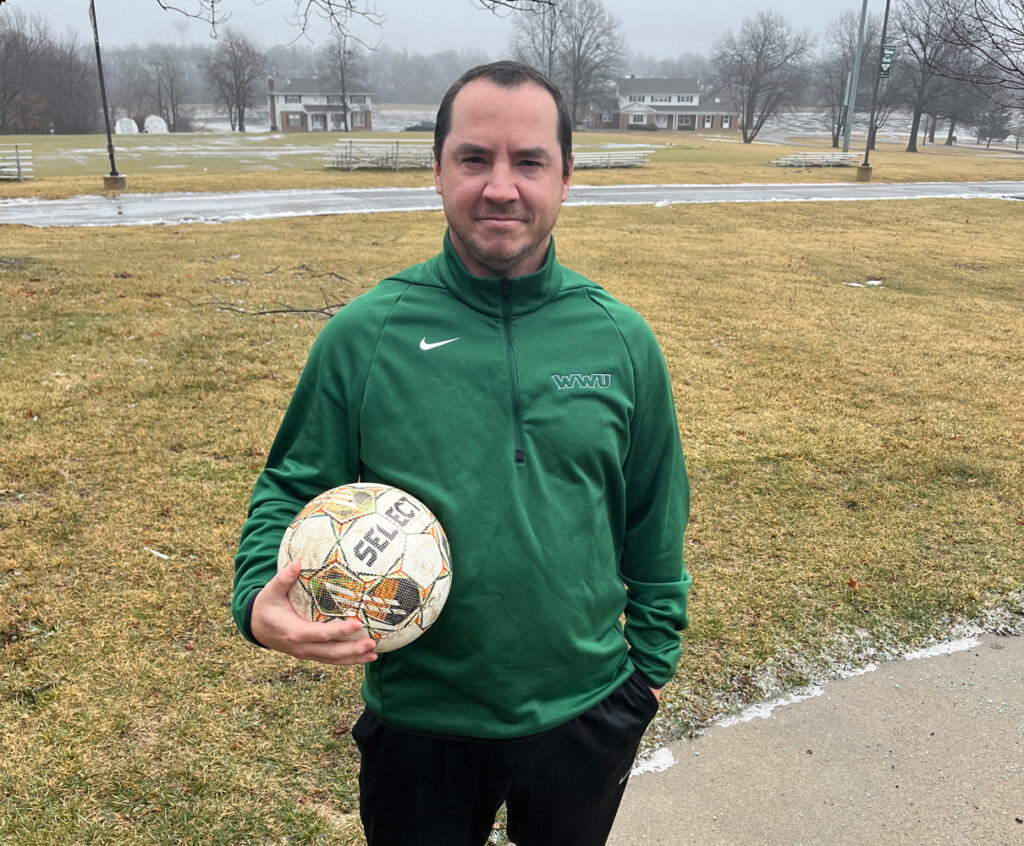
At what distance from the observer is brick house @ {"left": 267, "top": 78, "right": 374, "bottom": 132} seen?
3314 inches

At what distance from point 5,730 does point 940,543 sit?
4862mm

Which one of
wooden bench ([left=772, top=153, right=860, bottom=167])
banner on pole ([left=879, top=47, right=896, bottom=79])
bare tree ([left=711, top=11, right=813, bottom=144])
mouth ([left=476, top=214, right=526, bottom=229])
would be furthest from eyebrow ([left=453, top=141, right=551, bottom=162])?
bare tree ([left=711, top=11, right=813, bottom=144])

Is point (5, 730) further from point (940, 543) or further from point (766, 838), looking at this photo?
point (940, 543)

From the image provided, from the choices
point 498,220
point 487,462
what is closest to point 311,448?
point 487,462

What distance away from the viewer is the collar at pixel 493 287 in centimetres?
170

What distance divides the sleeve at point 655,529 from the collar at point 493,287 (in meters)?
0.29

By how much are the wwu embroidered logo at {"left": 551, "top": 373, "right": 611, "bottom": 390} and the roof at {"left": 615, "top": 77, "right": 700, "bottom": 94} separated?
99975mm

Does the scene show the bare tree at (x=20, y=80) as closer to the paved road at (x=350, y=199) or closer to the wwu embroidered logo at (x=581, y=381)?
the paved road at (x=350, y=199)

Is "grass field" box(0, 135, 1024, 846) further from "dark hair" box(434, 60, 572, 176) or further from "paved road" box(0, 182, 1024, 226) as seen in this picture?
"paved road" box(0, 182, 1024, 226)

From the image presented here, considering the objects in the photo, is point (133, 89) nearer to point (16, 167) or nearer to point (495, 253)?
point (16, 167)

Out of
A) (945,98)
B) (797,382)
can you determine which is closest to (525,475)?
(797,382)

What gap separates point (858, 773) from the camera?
9.55 feet

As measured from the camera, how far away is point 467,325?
1.69 metres

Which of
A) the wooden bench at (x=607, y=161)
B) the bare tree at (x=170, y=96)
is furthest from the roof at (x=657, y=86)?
the wooden bench at (x=607, y=161)
